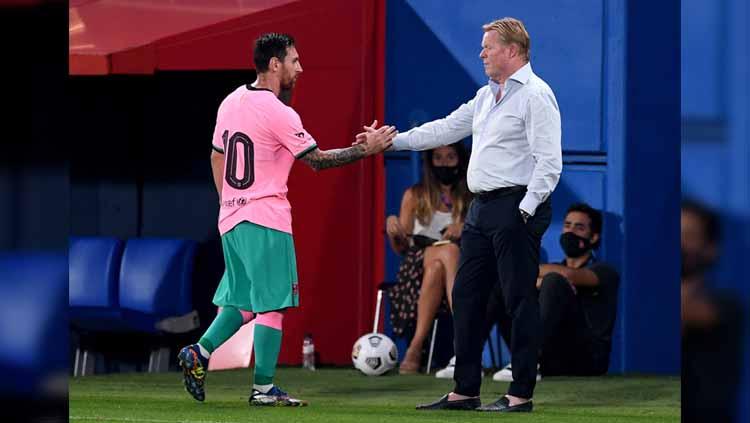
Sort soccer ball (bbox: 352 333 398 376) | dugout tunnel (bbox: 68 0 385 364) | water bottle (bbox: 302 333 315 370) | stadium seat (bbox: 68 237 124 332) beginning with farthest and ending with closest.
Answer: stadium seat (bbox: 68 237 124 332), dugout tunnel (bbox: 68 0 385 364), water bottle (bbox: 302 333 315 370), soccer ball (bbox: 352 333 398 376)

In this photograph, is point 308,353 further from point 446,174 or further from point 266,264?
point 266,264

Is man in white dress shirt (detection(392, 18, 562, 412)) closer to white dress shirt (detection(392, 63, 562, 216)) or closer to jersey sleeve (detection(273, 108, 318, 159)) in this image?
white dress shirt (detection(392, 63, 562, 216))

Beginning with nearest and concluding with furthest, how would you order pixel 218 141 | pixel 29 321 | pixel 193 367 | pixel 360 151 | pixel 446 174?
1. pixel 29 321
2. pixel 193 367
3. pixel 360 151
4. pixel 218 141
5. pixel 446 174

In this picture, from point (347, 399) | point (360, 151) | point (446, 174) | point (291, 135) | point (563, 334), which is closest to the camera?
point (291, 135)

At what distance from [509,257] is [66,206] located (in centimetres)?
474

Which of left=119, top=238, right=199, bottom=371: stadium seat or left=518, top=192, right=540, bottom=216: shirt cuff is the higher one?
left=518, top=192, right=540, bottom=216: shirt cuff

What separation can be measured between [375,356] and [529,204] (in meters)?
3.35

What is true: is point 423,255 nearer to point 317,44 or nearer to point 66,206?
point 317,44

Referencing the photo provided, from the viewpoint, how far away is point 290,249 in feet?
19.6

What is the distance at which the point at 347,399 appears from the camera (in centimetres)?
682

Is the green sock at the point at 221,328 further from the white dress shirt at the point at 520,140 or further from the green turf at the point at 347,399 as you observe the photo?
the white dress shirt at the point at 520,140

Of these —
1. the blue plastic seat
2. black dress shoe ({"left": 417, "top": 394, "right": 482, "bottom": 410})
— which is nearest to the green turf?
black dress shoe ({"left": 417, "top": 394, "right": 482, "bottom": 410})

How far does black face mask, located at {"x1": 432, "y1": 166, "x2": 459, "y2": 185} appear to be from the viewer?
29.7 ft

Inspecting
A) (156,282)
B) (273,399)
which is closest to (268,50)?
(273,399)
